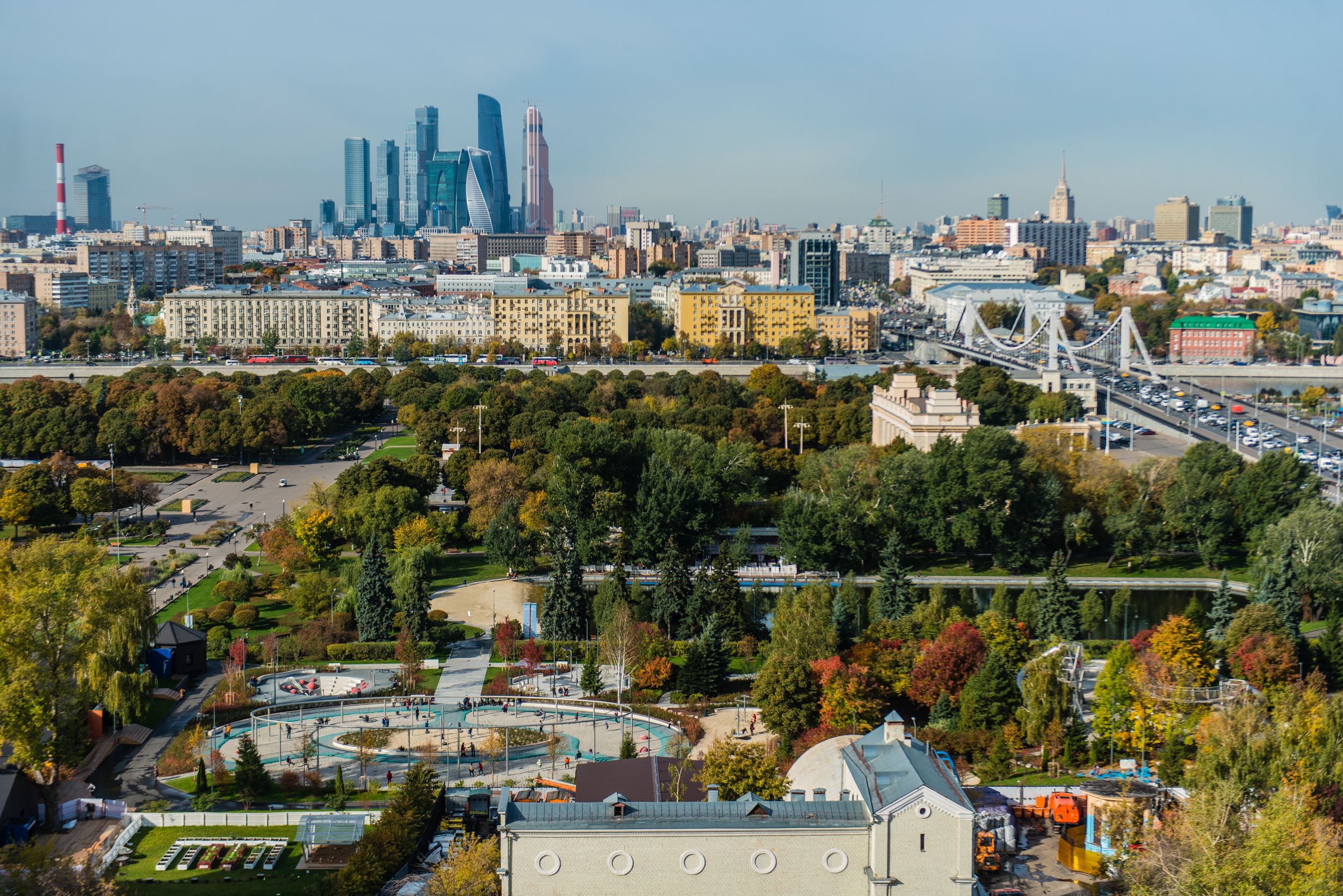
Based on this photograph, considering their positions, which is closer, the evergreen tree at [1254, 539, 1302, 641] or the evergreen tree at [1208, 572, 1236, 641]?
the evergreen tree at [1208, 572, 1236, 641]

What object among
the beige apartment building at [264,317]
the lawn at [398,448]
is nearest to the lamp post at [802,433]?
the lawn at [398,448]

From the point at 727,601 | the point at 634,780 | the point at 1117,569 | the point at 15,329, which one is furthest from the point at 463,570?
the point at 15,329

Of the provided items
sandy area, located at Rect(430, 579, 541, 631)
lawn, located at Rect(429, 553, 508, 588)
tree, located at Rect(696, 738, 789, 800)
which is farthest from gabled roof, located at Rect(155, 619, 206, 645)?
tree, located at Rect(696, 738, 789, 800)

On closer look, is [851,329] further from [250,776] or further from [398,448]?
[250,776]

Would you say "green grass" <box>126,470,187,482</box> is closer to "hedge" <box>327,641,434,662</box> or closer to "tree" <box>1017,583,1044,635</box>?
"hedge" <box>327,641,434,662</box>

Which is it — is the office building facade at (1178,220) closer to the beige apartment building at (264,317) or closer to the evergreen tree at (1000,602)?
the beige apartment building at (264,317)

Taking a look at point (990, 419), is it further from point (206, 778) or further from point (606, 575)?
point (206, 778)
